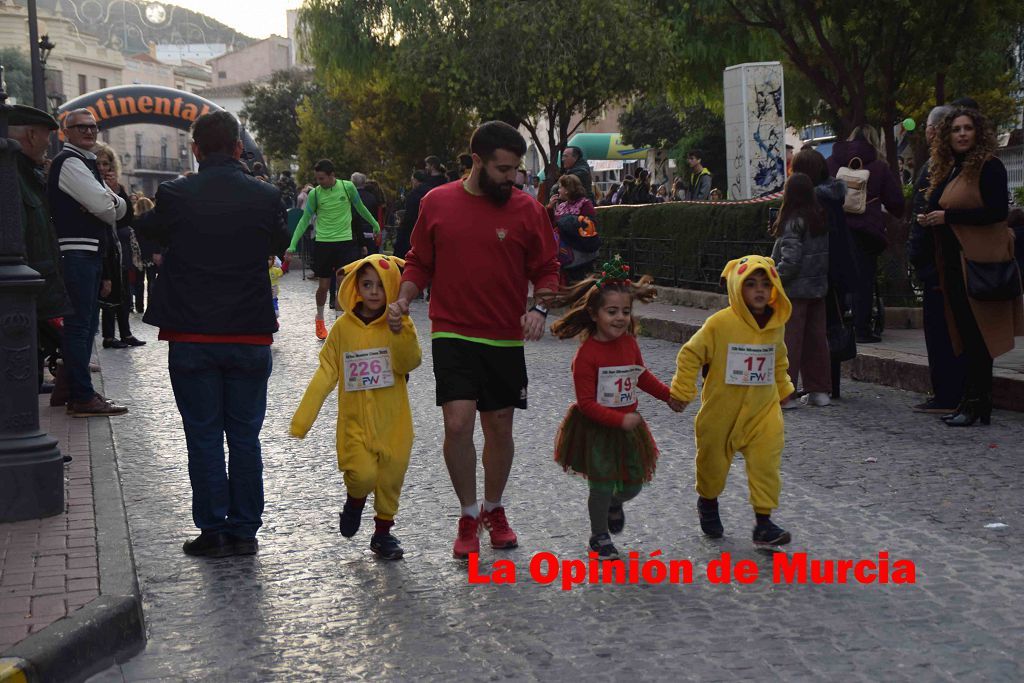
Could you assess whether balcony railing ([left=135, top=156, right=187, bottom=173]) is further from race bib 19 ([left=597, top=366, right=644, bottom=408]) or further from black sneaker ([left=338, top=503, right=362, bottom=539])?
race bib 19 ([left=597, top=366, right=644, bottom=408])

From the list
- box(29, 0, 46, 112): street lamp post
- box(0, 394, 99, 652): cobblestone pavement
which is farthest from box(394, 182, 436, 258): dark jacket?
box(0, 394, 99, 652): cobblestone pavement

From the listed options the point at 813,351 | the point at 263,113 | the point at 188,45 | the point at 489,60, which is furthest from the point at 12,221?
the point at 188,45

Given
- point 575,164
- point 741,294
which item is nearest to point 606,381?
point 741,294

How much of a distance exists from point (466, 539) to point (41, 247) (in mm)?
3218

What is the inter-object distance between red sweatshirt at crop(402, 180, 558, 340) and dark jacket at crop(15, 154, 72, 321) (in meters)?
2.69

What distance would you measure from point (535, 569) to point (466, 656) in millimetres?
1068

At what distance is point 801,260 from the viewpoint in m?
9.27

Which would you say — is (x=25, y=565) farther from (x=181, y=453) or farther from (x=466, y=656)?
(x=181, y=453)

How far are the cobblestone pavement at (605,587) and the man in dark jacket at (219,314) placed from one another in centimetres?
28

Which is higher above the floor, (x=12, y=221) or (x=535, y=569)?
(x=12, y=221)

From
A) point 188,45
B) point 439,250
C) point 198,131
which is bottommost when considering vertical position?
point 439,250

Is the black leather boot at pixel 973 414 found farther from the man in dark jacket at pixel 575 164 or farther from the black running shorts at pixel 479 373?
the man in dark jacket at pixel 575 164

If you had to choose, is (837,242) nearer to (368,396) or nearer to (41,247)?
(368,396)

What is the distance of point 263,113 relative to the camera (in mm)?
71188
